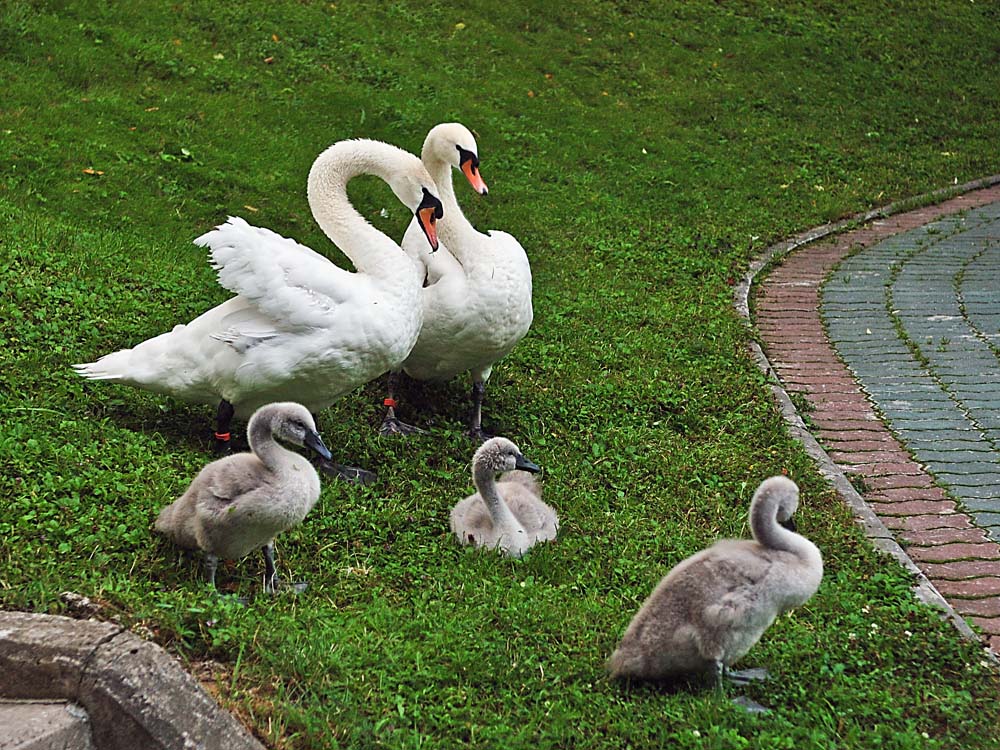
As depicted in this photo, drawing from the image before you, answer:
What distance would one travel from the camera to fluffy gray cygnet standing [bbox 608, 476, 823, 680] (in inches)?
168

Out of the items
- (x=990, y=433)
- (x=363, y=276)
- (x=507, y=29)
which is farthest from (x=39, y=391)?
(x=507, y=29)

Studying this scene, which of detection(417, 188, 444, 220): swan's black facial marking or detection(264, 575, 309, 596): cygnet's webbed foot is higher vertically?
detection(417, 188, 444, 220): swan's black facial marking

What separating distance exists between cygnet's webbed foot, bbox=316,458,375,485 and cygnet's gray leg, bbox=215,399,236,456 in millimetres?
510

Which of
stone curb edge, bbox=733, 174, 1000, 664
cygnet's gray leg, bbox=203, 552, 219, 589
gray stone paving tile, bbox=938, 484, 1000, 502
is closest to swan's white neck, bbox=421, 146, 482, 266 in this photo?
stone curb edge, bbox=733, 174, 1000, 664

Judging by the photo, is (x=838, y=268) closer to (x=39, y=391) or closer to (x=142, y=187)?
(x=142, y=187)

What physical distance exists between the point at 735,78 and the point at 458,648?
1294 centimetres

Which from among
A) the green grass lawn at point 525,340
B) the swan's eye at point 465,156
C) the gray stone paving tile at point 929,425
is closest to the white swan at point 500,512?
the green grass lawn at point 525,340

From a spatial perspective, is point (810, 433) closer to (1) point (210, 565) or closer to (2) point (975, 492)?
(2) point (975, 492)

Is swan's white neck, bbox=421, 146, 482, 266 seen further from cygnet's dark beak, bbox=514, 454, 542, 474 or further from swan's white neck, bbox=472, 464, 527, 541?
swan's white neck, bbox=472, 464, 527, 541

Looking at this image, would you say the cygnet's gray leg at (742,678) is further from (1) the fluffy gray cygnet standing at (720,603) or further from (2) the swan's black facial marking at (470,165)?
(2) the swan's black facial marking at (470,165)

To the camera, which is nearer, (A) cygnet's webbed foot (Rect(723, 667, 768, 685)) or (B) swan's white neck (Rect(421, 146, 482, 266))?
(A) cygnet's webbed foot (Rect(723, 667, 768, 685))

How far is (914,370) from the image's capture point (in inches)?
322

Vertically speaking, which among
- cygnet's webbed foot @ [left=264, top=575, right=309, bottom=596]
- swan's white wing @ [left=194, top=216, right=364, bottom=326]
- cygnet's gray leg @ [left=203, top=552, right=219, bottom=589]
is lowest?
cygnet's webbed foot @ [left=264, top=575, right=309, bottom=596]

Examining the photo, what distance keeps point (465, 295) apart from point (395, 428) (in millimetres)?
936
